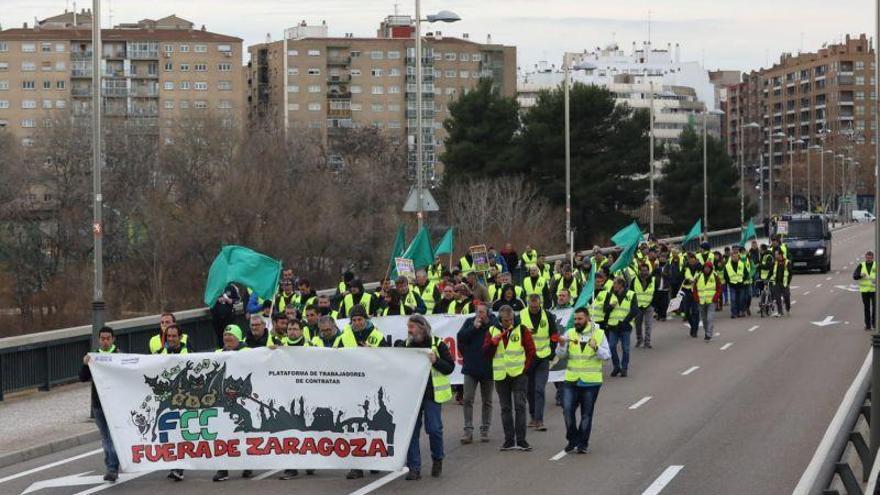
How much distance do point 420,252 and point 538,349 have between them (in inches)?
488

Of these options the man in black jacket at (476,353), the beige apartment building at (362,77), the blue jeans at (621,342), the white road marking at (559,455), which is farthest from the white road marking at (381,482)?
the beige apartment building at (362,77)

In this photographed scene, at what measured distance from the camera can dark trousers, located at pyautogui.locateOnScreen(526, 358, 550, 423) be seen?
1936cm

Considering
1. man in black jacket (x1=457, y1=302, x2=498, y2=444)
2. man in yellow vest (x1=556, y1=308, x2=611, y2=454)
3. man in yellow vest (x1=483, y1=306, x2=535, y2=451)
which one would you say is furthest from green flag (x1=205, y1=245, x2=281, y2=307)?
man in yellow vest (x1=556, y1=308, x2=611, y2=454)

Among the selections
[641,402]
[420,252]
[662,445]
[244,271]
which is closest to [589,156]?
[420,252]

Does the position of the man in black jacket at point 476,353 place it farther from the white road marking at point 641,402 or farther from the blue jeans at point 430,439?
the white road marking at point 641,402

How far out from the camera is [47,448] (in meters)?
18.9

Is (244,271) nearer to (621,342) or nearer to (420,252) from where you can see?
(621,342)

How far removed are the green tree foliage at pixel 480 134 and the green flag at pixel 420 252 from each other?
58559mm

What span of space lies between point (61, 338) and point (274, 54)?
5096 inches

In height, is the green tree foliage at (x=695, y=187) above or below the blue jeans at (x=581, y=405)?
above

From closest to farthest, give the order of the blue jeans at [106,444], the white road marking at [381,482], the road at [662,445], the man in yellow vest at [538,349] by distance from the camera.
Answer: the white road marking at [381,482] < the road at [662,445] < the blue jeans at [106,444] < the man in yellow vest at [538,349]

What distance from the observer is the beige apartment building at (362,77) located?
14900 centimetres

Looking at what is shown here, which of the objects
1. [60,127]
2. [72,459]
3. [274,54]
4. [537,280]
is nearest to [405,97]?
[274,54]

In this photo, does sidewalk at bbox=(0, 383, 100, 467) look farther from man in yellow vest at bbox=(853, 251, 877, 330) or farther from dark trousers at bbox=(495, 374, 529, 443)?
man in yellow vest at bbox=(853, 251, 877, 330)
